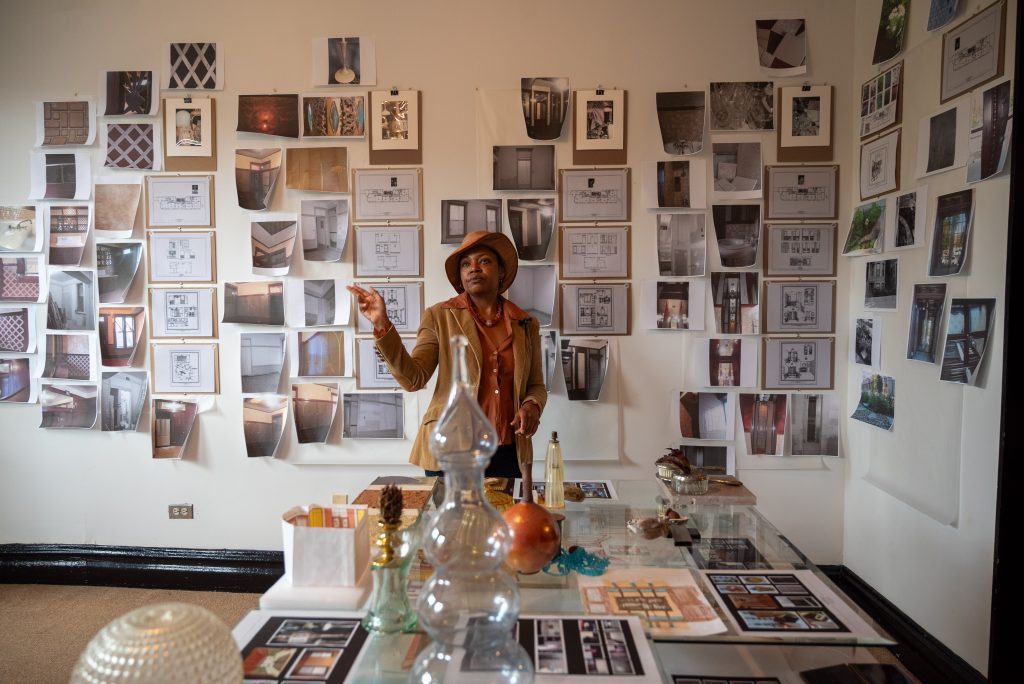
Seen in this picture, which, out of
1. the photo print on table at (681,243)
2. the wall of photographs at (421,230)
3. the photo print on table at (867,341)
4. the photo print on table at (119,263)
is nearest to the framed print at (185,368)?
the wall of photographs at (421,230)

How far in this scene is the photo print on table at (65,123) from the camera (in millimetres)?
2895

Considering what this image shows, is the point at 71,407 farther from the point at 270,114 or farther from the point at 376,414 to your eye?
the point at 270,114

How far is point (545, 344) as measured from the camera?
2.81 meters

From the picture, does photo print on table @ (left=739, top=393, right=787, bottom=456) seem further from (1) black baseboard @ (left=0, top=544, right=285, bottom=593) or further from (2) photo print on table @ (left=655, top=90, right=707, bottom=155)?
(1) black baseboard @ (left=0, top=544, right=285, bottom=593)

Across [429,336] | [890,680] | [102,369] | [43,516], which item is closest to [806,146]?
[429,336]

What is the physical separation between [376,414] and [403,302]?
537 millimetres

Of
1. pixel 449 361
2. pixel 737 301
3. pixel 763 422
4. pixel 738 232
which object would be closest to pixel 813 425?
pixel 763 422

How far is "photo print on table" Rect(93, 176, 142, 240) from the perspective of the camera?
114 inches

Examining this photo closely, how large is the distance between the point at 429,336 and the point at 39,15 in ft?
7.97

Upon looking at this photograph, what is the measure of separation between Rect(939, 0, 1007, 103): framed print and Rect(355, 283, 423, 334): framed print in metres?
2.12

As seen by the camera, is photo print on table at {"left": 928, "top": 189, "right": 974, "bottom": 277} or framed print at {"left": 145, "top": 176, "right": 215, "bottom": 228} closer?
photo print on table at {"left": 928, "top": 189, "right": 974, "bottom": 277}

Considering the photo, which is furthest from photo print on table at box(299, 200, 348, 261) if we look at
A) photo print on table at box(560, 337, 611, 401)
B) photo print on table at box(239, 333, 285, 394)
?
photo print on table at box(560, 337, 611, 401)

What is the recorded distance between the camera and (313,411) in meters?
2.93

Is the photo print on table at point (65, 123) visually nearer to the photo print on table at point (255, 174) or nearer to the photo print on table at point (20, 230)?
the photo print on table at point (20, 230)
